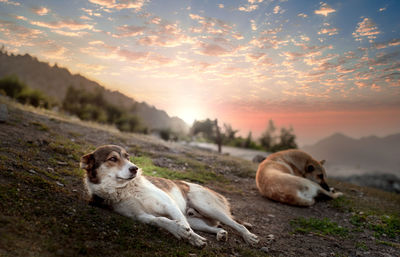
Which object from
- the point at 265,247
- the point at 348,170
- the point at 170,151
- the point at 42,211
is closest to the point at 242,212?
the point at 265,247

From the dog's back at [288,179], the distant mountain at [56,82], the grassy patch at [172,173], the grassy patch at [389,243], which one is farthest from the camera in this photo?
the distant mountain at [56,82]

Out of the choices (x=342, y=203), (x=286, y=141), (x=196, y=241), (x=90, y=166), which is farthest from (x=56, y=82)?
(x=196, y=241)

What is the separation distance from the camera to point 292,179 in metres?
9.19

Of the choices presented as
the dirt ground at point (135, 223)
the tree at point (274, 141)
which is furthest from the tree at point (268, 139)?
the dirt ground at point (135, 223)

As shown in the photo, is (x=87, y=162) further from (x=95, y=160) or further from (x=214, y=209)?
(x=214, y=209)

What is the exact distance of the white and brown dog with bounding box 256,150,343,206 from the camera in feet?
29.0

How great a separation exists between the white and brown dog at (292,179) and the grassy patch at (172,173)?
1759 mm

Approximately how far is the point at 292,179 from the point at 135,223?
6100 millimetres

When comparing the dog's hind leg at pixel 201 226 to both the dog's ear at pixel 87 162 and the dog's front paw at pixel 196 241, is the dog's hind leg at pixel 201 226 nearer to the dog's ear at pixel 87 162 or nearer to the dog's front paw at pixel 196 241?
the dog's front paw at pixel 196 241

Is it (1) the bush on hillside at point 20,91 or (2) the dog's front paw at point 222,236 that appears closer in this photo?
(2) the dog's front paw at point 222,236

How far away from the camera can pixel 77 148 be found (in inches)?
366

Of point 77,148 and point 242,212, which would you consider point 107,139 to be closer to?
point 77,148

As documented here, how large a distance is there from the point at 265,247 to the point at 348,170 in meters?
16.5

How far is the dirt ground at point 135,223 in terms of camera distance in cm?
370
